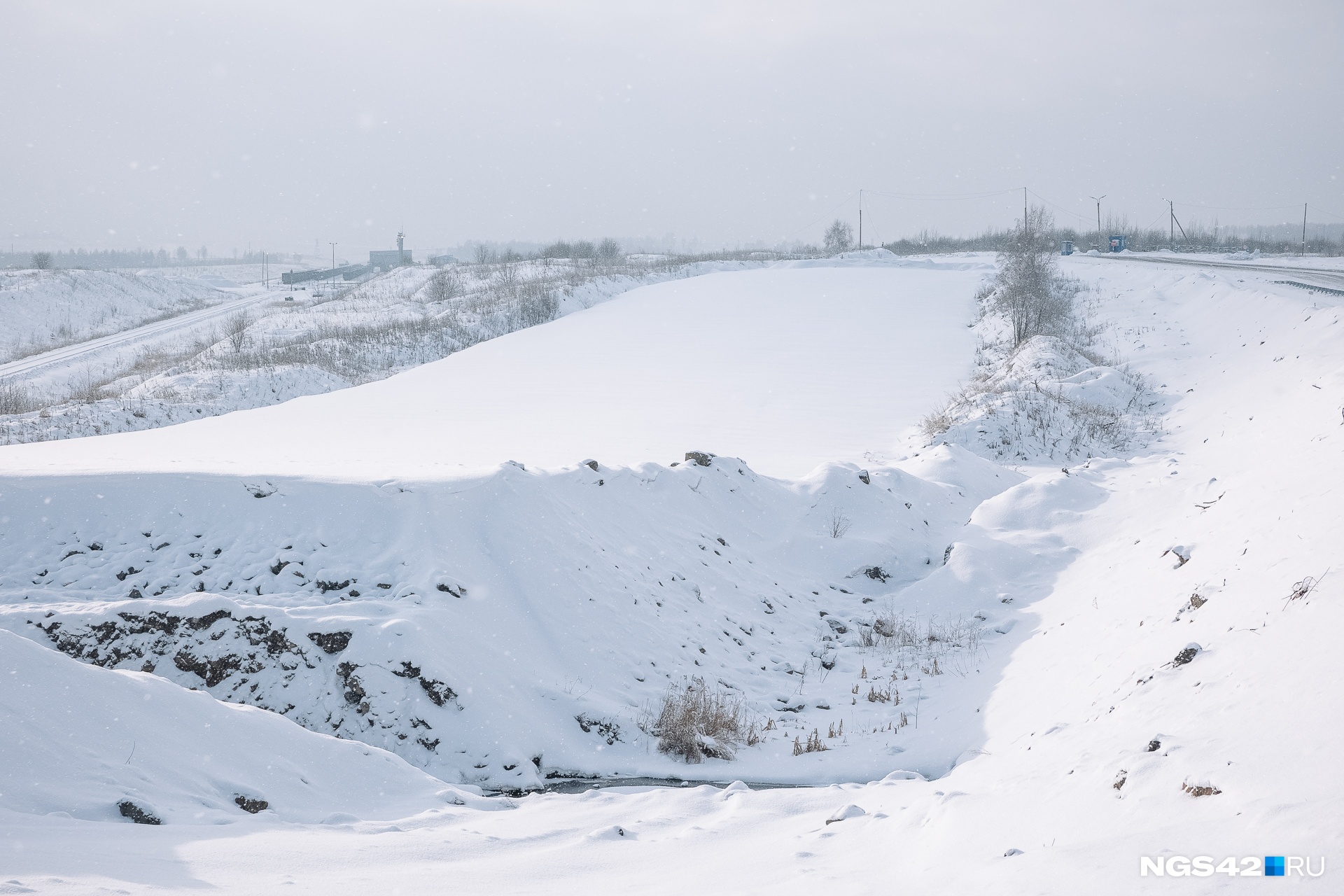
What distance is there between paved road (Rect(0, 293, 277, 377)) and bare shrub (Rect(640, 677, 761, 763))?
39.6m

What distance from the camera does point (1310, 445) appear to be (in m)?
9.12

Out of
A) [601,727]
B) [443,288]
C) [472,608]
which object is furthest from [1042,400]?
[443,288]

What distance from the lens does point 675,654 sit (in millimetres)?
8539

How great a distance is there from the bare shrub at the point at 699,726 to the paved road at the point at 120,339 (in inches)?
1559

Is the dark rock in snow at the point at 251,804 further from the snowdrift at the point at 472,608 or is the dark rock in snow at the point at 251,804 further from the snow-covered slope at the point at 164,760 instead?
the snowdrift at the point at 472,608

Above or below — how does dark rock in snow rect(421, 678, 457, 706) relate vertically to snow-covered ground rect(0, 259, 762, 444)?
below

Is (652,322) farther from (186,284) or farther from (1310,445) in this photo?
(186,284)

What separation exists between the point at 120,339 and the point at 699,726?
53.9 metres

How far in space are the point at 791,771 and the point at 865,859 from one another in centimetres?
241

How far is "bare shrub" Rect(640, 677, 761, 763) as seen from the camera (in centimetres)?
704

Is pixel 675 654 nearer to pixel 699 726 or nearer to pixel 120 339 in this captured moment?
pixel 699 726

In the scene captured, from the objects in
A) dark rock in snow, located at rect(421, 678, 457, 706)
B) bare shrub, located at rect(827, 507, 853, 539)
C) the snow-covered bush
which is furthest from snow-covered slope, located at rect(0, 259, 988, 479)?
dark rock in snow, located at rect(421, 678, 457, 706)

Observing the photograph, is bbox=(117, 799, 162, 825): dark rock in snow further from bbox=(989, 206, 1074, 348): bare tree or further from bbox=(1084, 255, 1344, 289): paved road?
bbox=(1084, 255, 1344, 289): paved road

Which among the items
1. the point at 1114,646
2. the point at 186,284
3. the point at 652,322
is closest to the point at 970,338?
the point at 652,322
